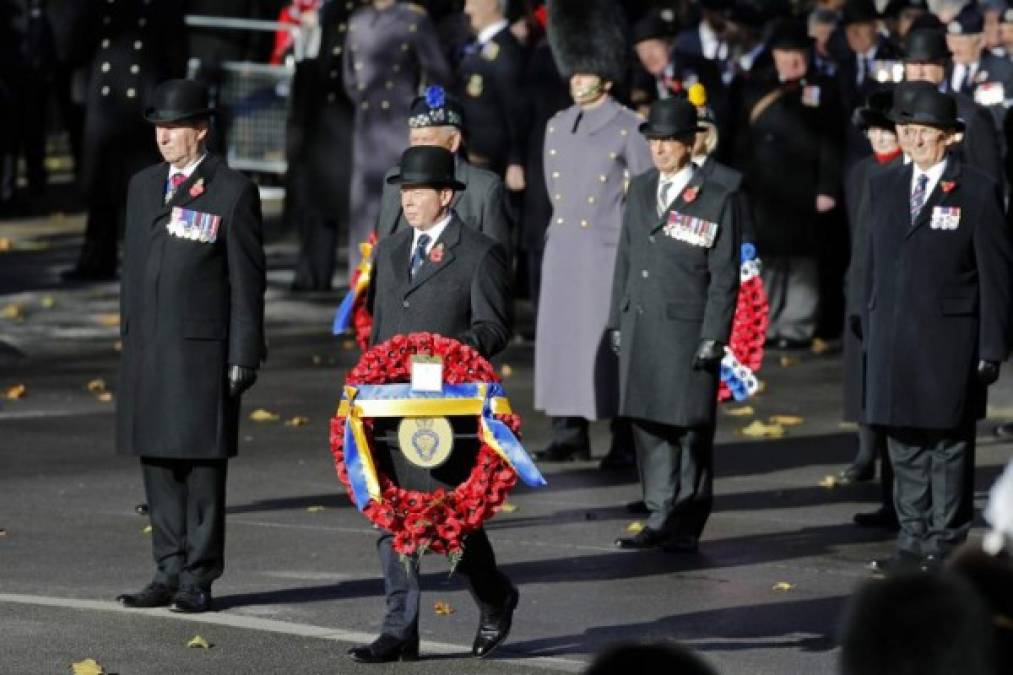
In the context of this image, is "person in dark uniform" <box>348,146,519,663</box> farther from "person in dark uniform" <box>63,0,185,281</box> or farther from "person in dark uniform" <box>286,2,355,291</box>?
"person in dark uniform" <box>286,2,355,291</box>

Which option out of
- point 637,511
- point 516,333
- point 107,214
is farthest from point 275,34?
point 637,511

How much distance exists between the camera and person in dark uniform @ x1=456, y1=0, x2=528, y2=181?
57.0ft

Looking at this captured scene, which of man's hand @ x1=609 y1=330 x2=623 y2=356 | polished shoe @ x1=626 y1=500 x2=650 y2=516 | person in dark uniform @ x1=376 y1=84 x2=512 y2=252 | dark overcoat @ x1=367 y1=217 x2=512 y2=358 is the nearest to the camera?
dark overcoat @ x1=367 y1=217 x2=512 y2=358

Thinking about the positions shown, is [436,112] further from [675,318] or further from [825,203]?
[825,203]

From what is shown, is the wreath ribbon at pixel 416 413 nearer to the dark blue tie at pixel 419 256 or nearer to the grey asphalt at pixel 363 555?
the grey asphalt at pixel 363 555

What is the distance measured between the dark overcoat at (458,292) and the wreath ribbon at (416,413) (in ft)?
1.89

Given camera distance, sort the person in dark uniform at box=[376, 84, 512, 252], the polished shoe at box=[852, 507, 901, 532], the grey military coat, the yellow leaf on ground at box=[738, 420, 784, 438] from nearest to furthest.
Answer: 1. the person in dark uniform at box=[376, 84, 512, 252]
2. the polished shoe at box=[852, 507, 901, 532]
3. the grey military coat
4. the yellow leaf on ground at box=[738, 420, 784, 438]

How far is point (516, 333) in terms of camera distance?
60.4 ft

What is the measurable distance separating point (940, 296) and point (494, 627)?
2.93 meters

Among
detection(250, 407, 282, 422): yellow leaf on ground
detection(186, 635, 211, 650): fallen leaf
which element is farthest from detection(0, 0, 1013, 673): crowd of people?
detection(250, 407, 282, 422): yellow leaf on ground

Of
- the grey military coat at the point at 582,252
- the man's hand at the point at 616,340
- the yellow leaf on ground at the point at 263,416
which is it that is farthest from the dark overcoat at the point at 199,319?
the yellow leaf on ground at the point at 263,416

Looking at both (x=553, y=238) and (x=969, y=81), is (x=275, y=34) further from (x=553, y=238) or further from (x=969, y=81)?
(x=553, y=238)

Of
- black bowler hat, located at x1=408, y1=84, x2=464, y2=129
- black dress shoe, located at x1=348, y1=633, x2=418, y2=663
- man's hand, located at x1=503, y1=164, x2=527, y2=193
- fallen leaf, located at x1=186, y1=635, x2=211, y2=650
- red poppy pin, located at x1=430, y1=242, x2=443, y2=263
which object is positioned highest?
black bowler hat, located at x1=408, y1=84, x2=464, y2=129

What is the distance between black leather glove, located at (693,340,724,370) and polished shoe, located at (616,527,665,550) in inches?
29.3
